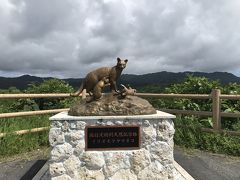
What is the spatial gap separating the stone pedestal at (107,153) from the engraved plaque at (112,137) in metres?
0.06

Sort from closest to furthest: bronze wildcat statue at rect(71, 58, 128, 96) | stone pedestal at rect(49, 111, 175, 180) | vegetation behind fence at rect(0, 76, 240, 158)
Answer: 1. stone pedestal at rect(49, 111, 175, 180)
2. bronze wildcat statue at rect(71, 58, 128, 96)
3. vegetation behind fence at rect(0, 76, 240, 158)

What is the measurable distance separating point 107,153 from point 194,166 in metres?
2.25

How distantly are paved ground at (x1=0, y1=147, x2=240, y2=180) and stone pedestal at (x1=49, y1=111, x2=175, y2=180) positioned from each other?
114 centimetres

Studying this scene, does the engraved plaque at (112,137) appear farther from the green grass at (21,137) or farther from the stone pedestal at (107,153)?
the green grass at (21,137)

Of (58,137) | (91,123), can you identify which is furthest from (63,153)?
(91,123)

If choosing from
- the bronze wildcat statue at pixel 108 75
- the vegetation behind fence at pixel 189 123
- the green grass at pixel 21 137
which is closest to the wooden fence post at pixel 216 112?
the vegetation behind fence at pixel 189 123

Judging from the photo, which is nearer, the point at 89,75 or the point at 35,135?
the point at 89,75

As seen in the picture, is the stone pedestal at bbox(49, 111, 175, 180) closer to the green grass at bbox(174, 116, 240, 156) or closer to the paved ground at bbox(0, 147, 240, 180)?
the paved ground at bbox(0, 147, 240, 180)

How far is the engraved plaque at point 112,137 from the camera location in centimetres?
598

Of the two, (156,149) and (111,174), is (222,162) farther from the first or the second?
(111,174)

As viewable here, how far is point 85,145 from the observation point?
19.6ft

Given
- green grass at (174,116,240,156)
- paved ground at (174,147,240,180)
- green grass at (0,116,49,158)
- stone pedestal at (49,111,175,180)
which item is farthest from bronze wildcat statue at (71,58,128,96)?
green grass at (174,116,240,156)

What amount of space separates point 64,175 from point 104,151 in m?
0.74

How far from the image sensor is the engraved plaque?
5.98m
